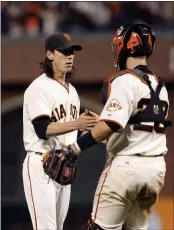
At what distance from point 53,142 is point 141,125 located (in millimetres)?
1106

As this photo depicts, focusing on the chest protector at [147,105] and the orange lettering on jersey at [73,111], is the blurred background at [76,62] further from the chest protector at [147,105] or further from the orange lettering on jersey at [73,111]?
the chest protector at [147,105]

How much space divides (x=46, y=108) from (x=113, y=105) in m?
0.94

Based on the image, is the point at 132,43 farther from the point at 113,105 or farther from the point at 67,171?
the point at 67,171

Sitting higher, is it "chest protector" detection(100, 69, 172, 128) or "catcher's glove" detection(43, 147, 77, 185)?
"chest protector" detection(100, 69, 172, 128)

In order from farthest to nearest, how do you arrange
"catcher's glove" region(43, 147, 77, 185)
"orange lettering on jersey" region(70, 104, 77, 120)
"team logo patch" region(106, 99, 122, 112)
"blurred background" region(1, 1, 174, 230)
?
"blurred background" region(1, 1, 174, 230)
"orange lettering on jersey" region(70, 104, 77, 120)
"catcher's glove" region(43, 147, 77, 185)
"team logo patch" region(106, 99, 122, 112)

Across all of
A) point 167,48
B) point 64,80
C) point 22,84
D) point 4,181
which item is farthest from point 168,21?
point 64,80

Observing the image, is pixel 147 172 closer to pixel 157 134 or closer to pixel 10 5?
pixel 157 134

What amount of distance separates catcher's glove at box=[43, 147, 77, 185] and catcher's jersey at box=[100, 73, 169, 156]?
1.48ft

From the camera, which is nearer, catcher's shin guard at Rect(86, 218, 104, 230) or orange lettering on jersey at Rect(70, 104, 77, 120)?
catcher's shin guard at Rect(86, 218, 104, 230)

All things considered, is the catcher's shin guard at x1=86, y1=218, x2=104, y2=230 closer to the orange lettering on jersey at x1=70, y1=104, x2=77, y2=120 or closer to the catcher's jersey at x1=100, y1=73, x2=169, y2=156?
the catcher's jersey at x1=100, y1=73, x2=169, y2=156

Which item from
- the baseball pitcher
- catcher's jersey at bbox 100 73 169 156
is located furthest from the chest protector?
the baseball pitcher

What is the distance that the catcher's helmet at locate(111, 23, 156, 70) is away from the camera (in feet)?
20.4

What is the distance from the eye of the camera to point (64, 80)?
7145 mm

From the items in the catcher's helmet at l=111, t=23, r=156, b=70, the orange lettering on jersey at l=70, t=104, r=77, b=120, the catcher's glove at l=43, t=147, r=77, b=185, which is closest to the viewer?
the catcher's helmet at l=111, t=23, r=156, b=70
